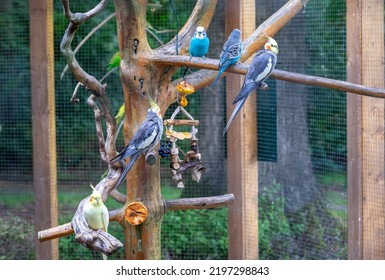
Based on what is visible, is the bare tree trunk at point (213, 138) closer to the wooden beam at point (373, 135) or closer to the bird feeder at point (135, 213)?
the wooden beam at point (373, 135)

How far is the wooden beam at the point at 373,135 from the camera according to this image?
306 centimetres

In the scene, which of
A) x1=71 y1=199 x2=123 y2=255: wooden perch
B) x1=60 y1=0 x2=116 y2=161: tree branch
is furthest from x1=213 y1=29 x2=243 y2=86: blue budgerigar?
x1=71 y1=199 x2=123 y2=255: wooden perch

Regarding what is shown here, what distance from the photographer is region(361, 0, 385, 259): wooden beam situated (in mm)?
3064

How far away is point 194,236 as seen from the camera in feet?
13.1

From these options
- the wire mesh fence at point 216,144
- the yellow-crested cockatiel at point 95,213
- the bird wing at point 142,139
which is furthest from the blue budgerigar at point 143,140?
the wire mesh fence at point 216,144

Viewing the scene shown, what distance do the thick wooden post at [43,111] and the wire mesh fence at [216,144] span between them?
0.15 meters

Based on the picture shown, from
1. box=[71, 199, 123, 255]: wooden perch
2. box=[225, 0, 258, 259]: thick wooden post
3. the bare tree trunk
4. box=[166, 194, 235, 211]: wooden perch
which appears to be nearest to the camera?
box=[71, 199, 123, 255]: wooden perch

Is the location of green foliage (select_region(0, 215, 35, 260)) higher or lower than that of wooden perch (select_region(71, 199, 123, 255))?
lower

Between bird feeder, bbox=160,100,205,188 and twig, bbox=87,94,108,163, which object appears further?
twig, bbox=87,94,108,163

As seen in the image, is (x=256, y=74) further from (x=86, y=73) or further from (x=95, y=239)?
(x=95, y=239)

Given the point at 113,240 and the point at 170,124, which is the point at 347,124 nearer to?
the point at 170,124

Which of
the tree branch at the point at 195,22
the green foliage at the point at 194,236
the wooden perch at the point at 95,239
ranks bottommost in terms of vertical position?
the green foliage at the point at 194,236

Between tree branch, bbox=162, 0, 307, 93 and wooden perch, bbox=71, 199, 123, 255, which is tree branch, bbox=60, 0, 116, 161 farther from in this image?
wooden perch, bbox=71, 199, 123, 255
